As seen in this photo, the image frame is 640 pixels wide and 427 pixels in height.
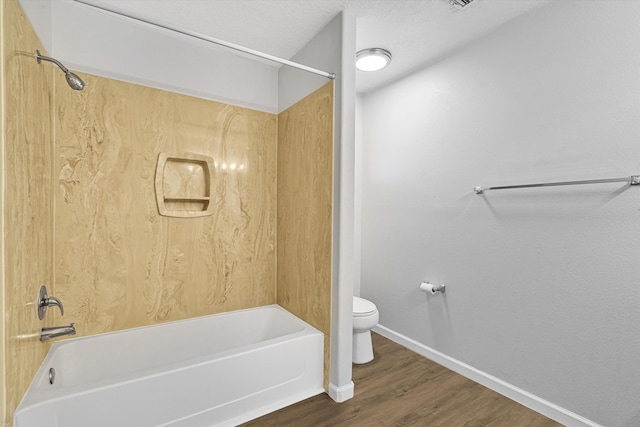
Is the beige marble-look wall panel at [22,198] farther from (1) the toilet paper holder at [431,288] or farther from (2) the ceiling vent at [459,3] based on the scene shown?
(1) the toilet paper holder at [431,288]

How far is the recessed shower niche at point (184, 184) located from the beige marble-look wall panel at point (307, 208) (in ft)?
2.00

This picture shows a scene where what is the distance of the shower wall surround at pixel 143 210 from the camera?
1.37 m

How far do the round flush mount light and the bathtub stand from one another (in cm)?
207

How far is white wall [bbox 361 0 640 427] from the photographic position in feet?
4.91

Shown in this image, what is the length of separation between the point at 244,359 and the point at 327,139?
145 centimetres

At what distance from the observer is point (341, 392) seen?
187 cm

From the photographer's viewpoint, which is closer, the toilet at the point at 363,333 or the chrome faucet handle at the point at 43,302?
the chrome faucet handle at the point at 43,302

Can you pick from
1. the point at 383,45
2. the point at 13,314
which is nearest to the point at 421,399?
→ the point at 13,314

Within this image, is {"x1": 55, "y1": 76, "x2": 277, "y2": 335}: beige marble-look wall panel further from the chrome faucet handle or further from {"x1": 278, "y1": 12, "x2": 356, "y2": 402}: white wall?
{"x1": 278, "y1": 12, "x2": 356, "y2": 402}: white wall

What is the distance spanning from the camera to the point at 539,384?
1.77 metres

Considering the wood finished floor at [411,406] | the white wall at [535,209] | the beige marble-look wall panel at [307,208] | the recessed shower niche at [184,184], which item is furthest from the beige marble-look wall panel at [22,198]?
the white wall at [535,209]

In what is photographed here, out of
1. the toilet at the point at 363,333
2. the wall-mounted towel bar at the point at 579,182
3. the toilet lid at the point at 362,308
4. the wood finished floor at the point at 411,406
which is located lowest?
the wood finished floor at the point at 411,406

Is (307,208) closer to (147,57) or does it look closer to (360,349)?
(360,349)

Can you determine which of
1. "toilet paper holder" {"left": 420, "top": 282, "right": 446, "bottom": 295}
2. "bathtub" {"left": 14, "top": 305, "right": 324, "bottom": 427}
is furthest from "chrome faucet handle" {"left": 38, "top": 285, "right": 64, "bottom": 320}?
"toilet paper holder" {"left": 420, "top": 282, "right": 446, "bottom": 295}
